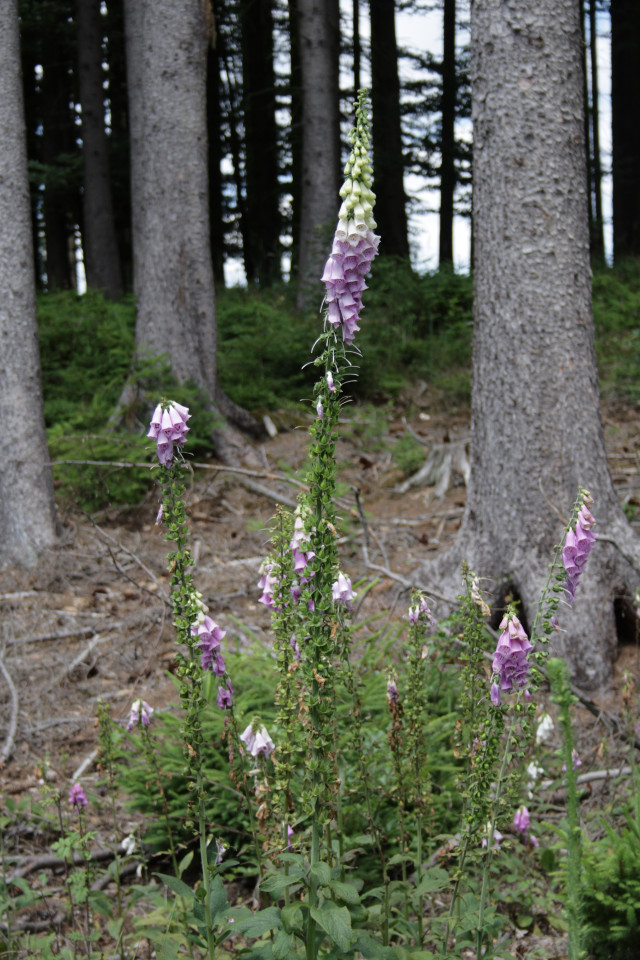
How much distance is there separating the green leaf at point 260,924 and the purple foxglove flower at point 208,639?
0.57 m

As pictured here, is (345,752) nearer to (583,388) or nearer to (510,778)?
(510,778)

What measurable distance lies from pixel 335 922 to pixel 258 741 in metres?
0.63

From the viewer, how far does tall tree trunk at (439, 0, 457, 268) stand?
18562mm

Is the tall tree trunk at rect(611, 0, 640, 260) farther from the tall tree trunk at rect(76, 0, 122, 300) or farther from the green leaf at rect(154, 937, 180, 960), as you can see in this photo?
the green leaf at rect(154, 937, 180, 960)

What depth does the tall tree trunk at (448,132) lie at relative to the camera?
18562mm

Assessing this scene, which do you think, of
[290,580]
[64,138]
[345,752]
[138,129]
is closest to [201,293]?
[138,129]

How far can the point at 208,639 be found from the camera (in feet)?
6.74

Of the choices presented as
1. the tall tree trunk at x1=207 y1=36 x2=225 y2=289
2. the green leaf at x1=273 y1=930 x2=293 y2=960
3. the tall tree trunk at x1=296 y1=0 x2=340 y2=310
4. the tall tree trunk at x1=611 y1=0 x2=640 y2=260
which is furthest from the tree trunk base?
the tall tree trunk at x1=207 y1=36 x2=225 y2=289

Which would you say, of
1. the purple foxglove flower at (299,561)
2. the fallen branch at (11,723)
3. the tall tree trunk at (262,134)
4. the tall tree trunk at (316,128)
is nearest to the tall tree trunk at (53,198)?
the tall tree trunk at (262,134)

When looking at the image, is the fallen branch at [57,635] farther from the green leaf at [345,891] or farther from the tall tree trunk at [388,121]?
the tall tree trunk at [388,121]

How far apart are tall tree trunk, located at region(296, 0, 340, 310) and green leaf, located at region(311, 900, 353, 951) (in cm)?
959

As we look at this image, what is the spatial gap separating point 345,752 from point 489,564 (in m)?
1.51

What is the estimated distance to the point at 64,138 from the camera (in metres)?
20.8

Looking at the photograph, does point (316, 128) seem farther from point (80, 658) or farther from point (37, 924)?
point (37, 924)
